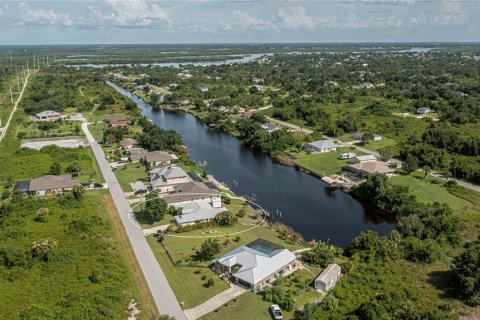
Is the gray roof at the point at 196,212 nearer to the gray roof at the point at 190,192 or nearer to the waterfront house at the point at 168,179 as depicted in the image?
the gray roof at the point at 190,192

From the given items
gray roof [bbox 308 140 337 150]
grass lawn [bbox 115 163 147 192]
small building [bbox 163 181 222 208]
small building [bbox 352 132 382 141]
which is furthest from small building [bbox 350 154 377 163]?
grass lawn [bbox 115 163 147 192]

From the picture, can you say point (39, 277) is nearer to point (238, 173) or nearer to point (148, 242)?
point (148, 242)

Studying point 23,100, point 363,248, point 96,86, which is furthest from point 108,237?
point 96,86

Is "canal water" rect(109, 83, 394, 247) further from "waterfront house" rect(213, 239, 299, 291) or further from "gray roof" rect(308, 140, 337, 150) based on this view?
"waterfront house" rect(213, 239, 299, 291)

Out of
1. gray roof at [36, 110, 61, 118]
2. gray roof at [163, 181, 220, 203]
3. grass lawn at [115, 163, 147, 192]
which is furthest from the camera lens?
gray roof at [36, 110, 61, 118]

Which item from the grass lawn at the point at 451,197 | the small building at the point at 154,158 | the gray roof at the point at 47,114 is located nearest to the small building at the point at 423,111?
the grass lawn at the point at 451,197
